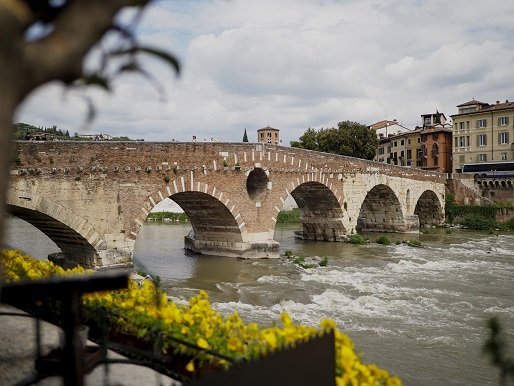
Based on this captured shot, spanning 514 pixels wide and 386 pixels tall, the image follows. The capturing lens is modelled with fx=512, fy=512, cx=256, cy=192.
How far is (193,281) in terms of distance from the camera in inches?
752

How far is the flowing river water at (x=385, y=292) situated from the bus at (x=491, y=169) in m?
18.9

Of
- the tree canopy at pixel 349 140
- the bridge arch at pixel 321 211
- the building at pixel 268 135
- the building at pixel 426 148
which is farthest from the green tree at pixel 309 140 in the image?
the building at pixel 268 135

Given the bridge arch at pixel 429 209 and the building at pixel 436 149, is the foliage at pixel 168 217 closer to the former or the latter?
the bridge arch at pixel 429 209

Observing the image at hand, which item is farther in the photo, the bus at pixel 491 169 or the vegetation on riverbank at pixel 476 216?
the bus at pixel 491 169

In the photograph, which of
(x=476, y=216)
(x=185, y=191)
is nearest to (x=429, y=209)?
(x=476, y=216)

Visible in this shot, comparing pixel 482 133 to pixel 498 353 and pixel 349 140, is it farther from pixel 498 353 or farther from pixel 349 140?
pixel 498 353

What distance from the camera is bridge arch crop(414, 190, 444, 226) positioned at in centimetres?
4244

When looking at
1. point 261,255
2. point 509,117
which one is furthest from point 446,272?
point 509,117

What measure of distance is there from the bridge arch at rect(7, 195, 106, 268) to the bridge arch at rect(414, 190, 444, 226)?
30.9 metres

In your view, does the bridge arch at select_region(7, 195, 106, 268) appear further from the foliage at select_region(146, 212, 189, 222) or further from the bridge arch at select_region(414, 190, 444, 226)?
the bridge arch at select_region(414, 190, 444, 226)

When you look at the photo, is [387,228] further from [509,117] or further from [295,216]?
[509,117]

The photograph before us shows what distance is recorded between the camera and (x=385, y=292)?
56.2ft

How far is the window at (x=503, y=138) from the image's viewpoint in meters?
50.3

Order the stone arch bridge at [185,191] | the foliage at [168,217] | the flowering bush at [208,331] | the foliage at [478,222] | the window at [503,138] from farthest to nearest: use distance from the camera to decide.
→ the window at [503,138]
the foliage at [168,217]
the foliage at [478,222]
the stone arch bridge at [185,191]
the flowering bush at [208,331]
